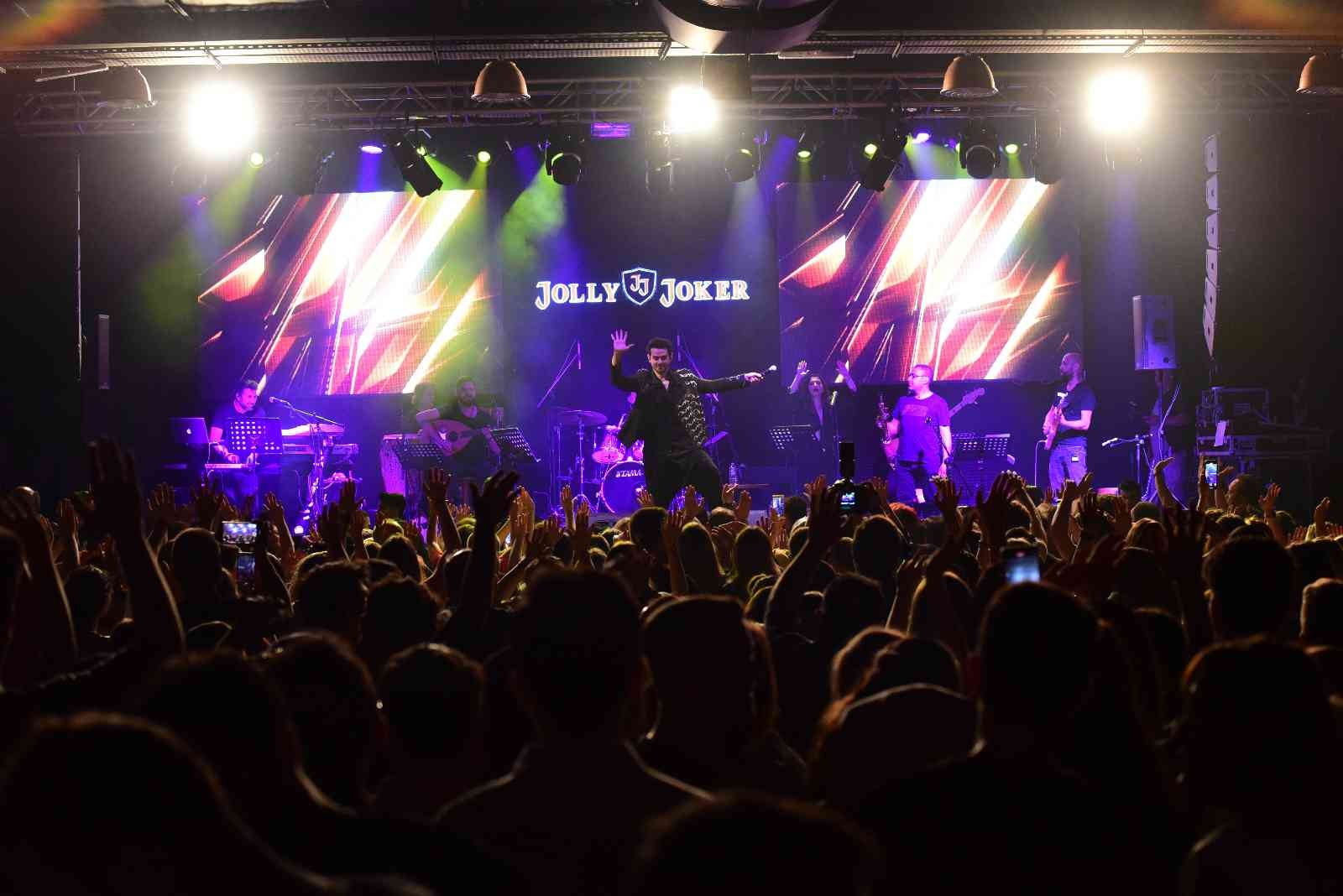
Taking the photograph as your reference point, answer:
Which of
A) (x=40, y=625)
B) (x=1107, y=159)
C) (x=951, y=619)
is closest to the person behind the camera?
(x=40, y=625)

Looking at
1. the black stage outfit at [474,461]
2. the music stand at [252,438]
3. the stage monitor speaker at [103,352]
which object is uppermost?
the stage monitor speaker at [103,352]

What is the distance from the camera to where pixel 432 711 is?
6.03 feet

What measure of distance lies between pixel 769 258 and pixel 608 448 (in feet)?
10.2

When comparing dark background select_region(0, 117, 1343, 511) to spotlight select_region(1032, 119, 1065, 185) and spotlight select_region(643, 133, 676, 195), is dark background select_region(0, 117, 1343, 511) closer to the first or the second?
spotlight select_region(643, 133, 676, 195)

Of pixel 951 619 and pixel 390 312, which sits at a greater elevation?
pixel 390 312

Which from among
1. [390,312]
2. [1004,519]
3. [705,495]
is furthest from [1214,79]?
[1004,519]

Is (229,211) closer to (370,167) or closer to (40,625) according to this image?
(370,167)

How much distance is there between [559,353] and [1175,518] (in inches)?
475

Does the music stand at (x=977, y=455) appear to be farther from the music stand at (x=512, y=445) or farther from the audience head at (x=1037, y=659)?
the audience head at (x=1037, y=659)

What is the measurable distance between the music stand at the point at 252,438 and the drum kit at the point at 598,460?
3142mm

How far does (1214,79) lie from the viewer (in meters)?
12.5

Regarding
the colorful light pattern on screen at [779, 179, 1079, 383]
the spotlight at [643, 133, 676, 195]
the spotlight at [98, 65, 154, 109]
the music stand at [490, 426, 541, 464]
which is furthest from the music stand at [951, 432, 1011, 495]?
the spotlight at [98, 65, 154, 109]

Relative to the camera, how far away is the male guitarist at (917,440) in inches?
562

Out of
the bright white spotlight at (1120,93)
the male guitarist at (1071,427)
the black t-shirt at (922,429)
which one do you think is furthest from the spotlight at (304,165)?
the male guitarist at (1071,427)
